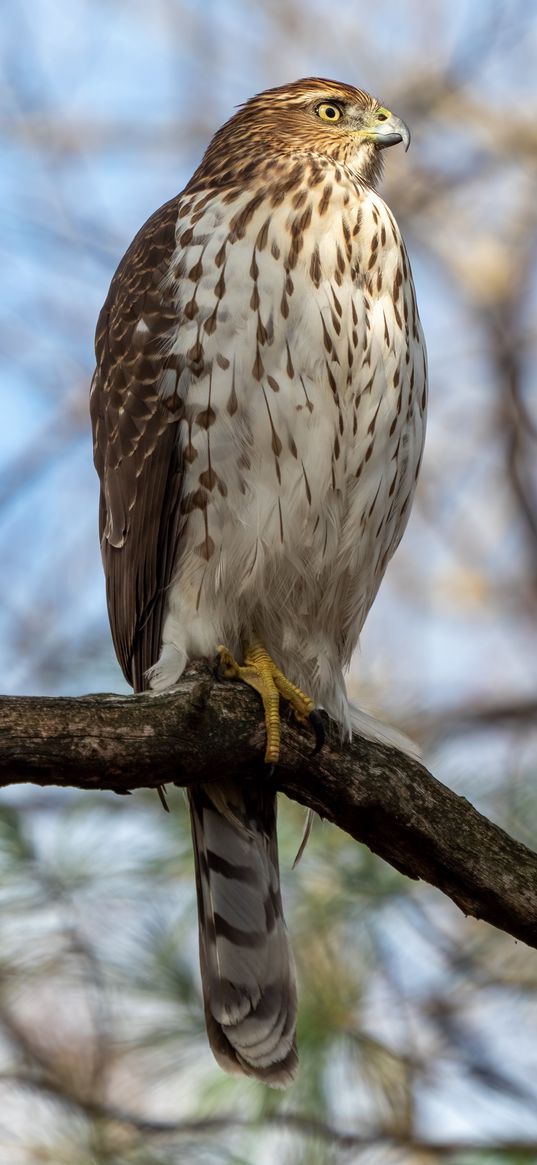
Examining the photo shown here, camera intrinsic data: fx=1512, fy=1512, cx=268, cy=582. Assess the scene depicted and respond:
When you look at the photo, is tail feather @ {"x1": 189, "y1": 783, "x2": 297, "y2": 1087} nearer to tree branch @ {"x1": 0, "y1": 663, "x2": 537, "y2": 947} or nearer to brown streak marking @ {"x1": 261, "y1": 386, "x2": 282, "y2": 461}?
tree branch @ {"x1": 0, "y1": 663, "x2": 537, "y2": 947}

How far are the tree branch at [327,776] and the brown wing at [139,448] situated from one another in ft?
1.23

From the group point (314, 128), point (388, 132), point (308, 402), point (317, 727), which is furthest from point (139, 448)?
point (388, 132)

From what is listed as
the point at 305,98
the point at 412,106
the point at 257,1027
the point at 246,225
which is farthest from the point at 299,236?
the point at 412,106

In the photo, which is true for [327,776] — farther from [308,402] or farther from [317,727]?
[308,402]

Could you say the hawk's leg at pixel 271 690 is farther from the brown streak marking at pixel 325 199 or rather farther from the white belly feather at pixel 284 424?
the brown streak marking at pixel 325 199

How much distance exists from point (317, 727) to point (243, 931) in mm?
804

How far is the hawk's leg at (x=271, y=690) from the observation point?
3.50m

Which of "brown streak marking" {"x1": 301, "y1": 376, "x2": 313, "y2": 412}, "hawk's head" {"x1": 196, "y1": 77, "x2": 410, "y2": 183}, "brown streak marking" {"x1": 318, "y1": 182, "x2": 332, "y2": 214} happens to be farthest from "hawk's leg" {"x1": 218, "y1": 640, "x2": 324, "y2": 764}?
"hawk's head" {"x1": 196, "y1": 77, "x2": 410, "y2": 183}

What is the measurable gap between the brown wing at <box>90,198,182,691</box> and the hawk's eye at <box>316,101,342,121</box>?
1.99 feet

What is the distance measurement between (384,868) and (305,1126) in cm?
90

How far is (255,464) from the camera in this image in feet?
12.6

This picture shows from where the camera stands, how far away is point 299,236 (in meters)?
3.94

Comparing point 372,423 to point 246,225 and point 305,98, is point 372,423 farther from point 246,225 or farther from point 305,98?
point 305,98

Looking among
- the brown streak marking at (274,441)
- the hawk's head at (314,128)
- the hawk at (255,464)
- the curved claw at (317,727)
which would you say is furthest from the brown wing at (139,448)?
the curved claw at (317,727)
